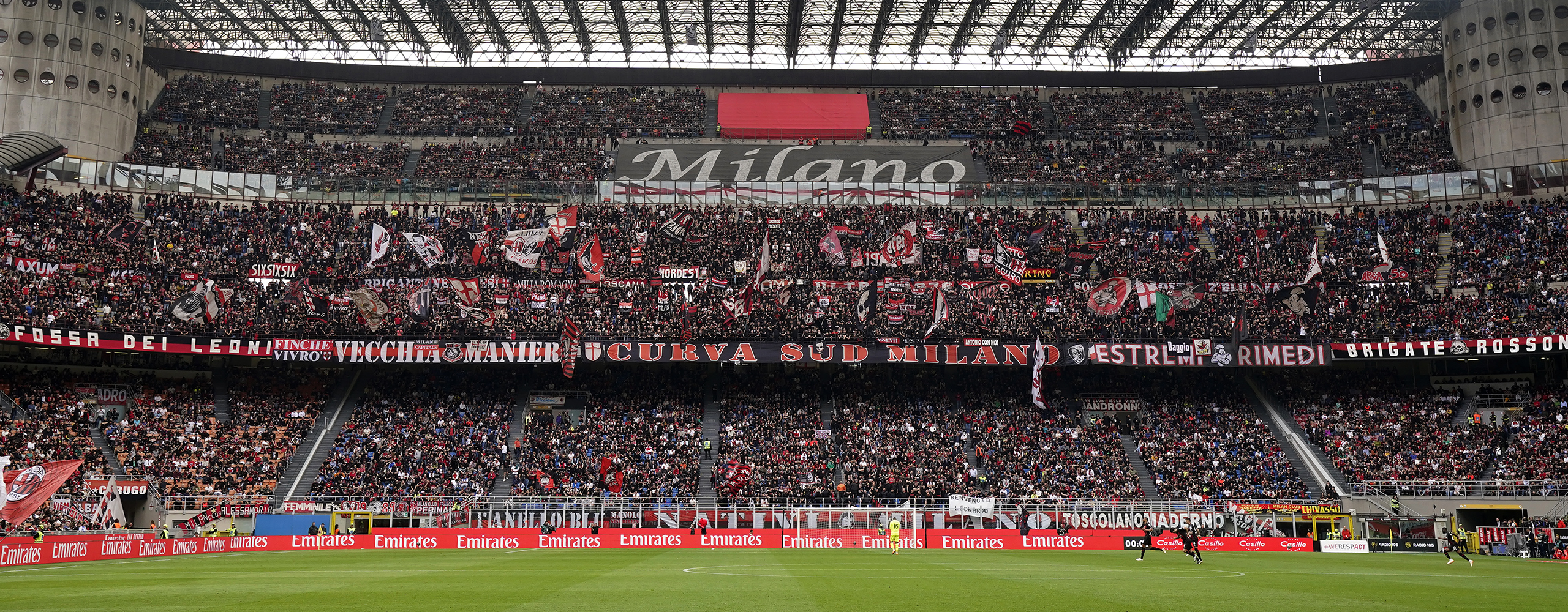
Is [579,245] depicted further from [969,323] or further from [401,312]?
[969,323]

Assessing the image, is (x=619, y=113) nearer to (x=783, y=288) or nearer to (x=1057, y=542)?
(x=783, y=288)

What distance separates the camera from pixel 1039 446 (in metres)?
58.0

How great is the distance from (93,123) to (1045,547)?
6279 cm

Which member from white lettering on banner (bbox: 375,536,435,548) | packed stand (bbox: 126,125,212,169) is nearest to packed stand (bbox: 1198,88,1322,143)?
white lettering on banner (bbox: 375,536,435,548)

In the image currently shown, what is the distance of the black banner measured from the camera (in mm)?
81000

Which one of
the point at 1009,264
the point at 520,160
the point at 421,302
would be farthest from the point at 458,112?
the point at 1009,264

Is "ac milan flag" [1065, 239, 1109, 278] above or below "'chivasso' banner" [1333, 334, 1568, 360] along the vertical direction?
above

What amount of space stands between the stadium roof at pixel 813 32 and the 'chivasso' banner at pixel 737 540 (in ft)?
130

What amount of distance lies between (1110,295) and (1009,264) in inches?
251

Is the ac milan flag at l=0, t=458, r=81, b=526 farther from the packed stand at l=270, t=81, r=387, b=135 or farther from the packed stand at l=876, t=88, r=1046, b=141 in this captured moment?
the packed stand at l=876, t=88, r=1046, b=141

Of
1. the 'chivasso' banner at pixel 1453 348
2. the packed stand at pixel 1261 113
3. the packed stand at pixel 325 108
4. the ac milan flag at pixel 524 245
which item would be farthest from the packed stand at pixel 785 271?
the packed stand at pixel 325 108

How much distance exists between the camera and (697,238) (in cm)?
6894

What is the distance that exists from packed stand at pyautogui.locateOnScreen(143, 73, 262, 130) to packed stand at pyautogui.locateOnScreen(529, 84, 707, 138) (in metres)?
20.1

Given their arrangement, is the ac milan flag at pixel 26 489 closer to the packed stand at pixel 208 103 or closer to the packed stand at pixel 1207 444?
the packed stand at pixel 1207 444
